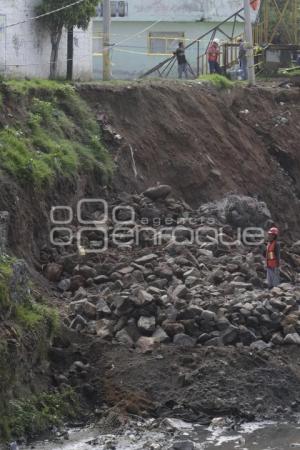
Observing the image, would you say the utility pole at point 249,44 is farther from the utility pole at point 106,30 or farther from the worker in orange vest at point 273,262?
the worker in orange vest at point 273,262

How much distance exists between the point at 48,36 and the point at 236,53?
10.7 meters

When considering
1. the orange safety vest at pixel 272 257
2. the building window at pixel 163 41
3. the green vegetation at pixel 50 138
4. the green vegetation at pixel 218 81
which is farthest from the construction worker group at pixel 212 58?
the orange safety vest at pixel 272 257

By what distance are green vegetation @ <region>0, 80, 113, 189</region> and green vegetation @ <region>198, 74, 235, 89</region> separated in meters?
6.82

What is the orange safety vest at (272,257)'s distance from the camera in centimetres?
2403

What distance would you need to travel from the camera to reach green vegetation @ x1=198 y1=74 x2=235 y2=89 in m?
35.2

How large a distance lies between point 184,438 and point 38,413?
2.15 meters

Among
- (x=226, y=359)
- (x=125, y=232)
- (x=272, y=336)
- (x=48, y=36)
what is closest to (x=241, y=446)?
(x=226, y=359)

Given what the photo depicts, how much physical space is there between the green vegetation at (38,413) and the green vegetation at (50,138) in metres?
6.26

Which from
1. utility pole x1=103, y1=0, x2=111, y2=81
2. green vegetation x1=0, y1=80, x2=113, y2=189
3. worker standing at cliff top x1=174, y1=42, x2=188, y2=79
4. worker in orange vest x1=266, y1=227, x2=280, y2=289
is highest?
utility pole x1=103, y1=0, x2=111, y2=81

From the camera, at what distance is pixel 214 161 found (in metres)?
31.8

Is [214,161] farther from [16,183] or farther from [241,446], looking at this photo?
[241,446]

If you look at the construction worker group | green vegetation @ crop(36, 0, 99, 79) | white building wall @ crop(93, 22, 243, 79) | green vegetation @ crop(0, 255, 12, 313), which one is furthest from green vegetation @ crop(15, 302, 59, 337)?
white building wall @ crop(93, 22, 243, 79)

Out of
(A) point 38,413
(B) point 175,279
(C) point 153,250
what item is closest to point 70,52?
(C) point 153,250

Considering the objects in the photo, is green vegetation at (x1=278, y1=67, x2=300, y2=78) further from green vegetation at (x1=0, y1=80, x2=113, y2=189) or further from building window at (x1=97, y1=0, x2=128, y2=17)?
green vegetation at (x1=0, y1=80, x2=113, y2=189)
